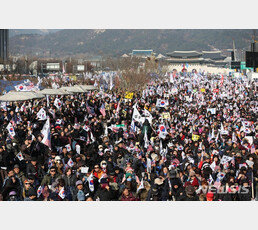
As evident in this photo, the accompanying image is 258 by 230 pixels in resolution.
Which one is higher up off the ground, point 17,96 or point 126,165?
point 17,96

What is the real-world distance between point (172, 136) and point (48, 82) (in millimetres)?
34178

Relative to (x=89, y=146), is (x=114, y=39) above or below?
above

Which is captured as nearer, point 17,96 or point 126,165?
point 126,165

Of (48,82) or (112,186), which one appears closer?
(112,186)

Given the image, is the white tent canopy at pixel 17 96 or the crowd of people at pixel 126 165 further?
the white tent canopy at pixel 17 96

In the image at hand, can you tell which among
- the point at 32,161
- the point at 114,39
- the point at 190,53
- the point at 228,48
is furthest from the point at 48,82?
the point at 228,48

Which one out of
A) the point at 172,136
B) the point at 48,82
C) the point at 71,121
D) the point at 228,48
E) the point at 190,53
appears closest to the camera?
the point at 172,136

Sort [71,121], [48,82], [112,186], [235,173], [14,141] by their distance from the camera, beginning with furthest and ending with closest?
[48,82]
[71,121]
[14,141]
[235,173]
[112,186]

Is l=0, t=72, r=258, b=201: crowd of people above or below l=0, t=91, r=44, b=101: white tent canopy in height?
below

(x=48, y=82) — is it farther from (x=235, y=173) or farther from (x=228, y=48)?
(x=228, y=48)

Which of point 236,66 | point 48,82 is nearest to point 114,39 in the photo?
point 236,66

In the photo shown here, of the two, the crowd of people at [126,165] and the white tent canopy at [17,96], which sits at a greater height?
the white tent canopy at [17,96]

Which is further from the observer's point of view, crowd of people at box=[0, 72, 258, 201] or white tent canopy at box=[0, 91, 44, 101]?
white tent canopy at box=[0, 91, 44, 101]

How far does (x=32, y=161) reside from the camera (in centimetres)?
952
